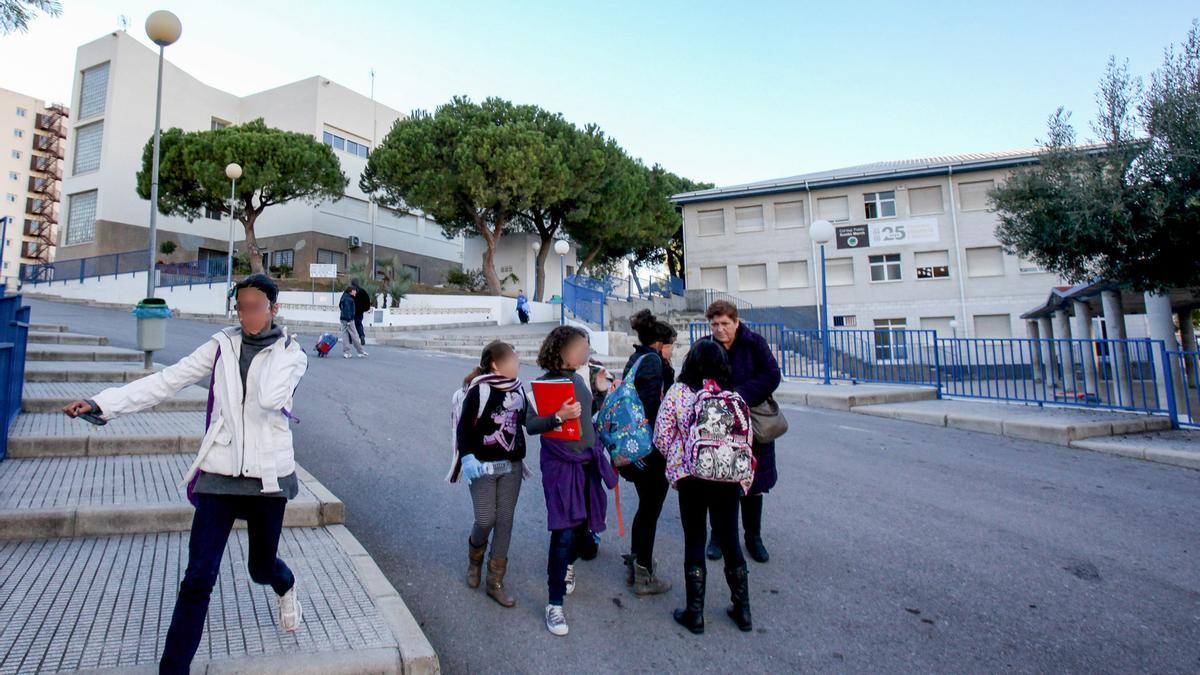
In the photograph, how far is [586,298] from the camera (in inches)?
860

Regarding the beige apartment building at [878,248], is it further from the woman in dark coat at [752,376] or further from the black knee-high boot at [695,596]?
the black knee-high boot at [695,596]

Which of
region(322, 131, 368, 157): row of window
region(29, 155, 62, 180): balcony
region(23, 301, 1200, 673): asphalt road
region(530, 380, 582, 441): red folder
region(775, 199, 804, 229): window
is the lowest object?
region(23, 301, 1200, 673): asphalt road

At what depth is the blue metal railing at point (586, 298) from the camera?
2102cm

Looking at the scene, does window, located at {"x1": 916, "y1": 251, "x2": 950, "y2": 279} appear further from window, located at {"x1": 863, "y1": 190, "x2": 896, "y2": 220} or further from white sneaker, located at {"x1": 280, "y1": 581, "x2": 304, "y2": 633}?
white sneaker, located at {"x1": 280, "y1": 581, "x2": 304, "y2": 633}

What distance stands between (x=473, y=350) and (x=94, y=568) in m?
14.5

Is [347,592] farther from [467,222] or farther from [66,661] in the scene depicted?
[467,222]

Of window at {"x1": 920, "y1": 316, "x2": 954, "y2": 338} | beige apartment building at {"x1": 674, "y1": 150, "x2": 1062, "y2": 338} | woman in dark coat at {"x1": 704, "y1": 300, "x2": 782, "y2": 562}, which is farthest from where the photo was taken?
window at {"x1": 920, "y1": 316, "x2": 954, "y2": 338}

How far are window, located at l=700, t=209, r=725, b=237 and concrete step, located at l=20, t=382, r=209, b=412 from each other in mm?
28459

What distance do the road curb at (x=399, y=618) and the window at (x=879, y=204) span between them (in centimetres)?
3128

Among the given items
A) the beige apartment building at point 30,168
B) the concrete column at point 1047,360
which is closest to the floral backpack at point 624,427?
the concrete column at point 1047,360

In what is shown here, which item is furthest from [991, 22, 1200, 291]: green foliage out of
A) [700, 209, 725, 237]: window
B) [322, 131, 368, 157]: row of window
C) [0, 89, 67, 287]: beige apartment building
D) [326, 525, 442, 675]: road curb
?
[0, 89, 67, 287]: beige apartment building

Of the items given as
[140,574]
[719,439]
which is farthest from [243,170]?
[719,439]

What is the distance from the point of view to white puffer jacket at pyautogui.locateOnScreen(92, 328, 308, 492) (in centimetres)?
241

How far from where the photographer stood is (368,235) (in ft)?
126
